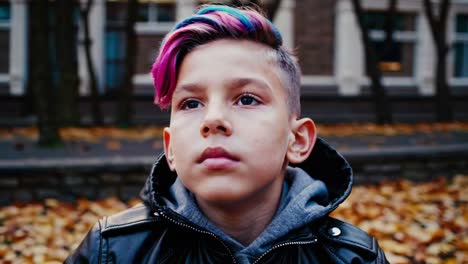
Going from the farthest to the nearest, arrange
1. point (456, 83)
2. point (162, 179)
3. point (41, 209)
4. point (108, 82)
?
point (456, 83), point (108, 82), point (41, 209), point (162, 179)

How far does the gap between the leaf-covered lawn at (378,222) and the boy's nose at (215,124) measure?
224 cm

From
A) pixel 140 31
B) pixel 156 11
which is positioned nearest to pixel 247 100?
pixel 140 31

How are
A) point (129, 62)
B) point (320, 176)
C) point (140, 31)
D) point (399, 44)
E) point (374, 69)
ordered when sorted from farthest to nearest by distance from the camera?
1. point (399, 44)
2. point (140, 31)
3. point (374, 69)
4. point (129, 62)
5. point (320, 176)

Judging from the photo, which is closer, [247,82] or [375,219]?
[247,82]

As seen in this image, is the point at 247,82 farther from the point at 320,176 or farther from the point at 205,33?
the point at 320,176

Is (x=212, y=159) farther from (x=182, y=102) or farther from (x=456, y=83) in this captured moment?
(x=456, y=83)

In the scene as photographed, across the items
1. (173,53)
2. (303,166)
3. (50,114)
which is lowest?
(50,114)

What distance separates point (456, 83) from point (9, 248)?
15.9 m

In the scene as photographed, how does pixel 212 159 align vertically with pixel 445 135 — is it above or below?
above

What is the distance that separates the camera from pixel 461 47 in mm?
16688

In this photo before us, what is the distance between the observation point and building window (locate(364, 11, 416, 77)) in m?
16.0

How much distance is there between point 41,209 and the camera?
14.4ft

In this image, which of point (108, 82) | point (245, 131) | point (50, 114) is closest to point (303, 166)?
point (245, 131)

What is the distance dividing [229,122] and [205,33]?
0.29 meters
